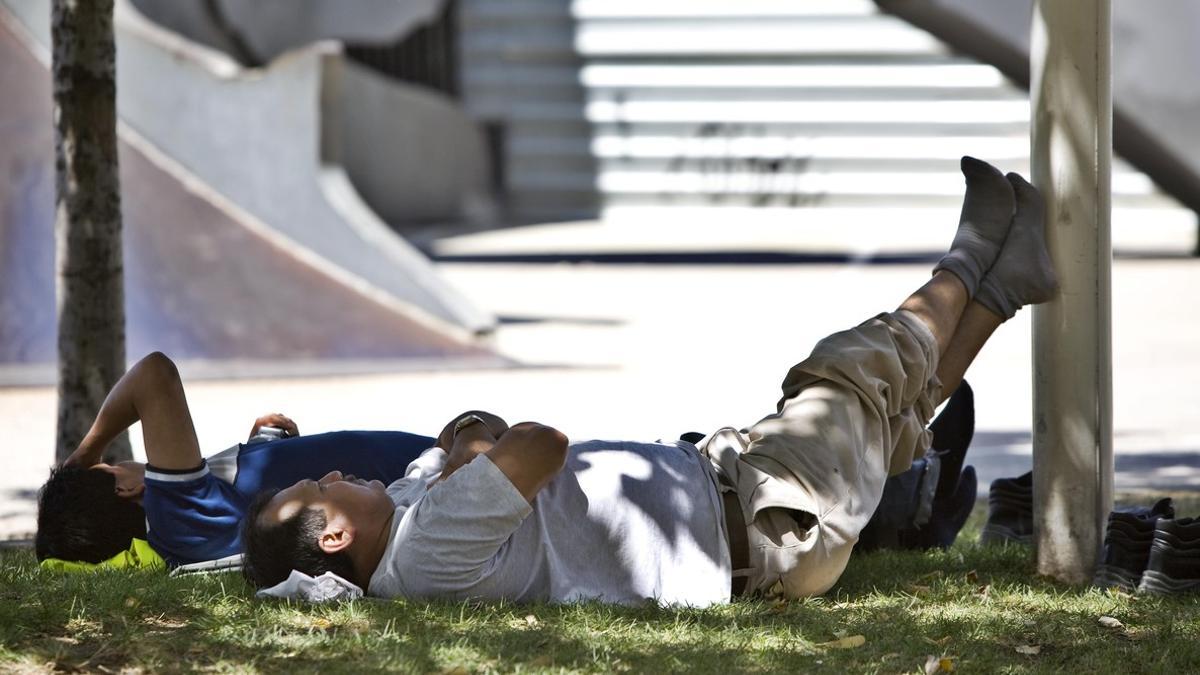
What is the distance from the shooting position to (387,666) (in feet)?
11.8

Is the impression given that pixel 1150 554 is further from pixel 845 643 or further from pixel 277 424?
pixel 277 424

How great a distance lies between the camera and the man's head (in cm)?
412

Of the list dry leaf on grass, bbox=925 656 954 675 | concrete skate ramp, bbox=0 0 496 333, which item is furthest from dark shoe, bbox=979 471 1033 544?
concrete skate ramp, bbox=0 0 496 333

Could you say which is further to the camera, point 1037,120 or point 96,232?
point 96,232

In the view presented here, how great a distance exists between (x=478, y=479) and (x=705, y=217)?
52.4ft

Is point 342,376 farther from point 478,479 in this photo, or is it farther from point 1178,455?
point 478,479

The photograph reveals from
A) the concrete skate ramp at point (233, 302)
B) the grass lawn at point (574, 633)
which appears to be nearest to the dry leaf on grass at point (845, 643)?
the grass lawn at point (574, 633)

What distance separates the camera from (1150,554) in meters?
4.41

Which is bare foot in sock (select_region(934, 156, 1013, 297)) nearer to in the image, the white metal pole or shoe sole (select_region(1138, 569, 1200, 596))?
the white metal pole

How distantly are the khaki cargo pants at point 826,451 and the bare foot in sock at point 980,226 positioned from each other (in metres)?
0.27

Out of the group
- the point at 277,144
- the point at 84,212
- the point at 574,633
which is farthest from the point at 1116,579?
the point at 277,144

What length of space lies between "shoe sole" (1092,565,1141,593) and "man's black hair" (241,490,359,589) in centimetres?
207

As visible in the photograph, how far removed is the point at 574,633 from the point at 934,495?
170 centimetres

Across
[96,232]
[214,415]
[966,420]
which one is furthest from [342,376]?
[966,420]
